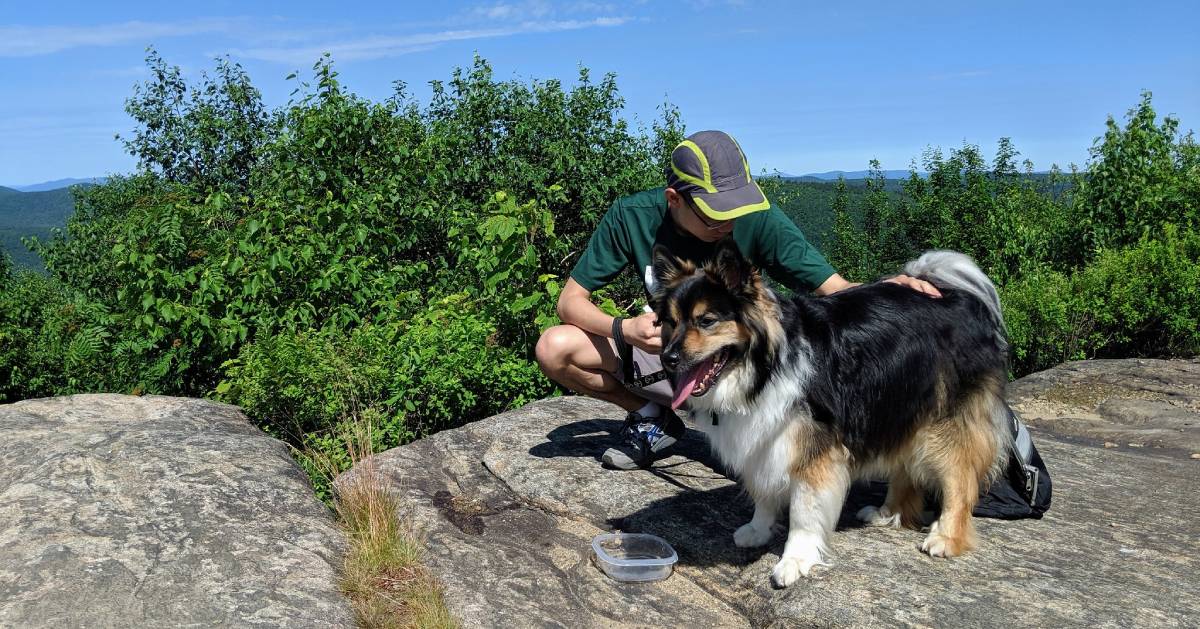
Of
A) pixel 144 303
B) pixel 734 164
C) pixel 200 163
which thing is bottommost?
pixel 144 303

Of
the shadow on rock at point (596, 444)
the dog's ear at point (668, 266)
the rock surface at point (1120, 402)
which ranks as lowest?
the rock surface at point (1120, 402)

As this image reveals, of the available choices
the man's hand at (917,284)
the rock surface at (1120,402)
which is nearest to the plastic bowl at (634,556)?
the man's hand at (917,284)

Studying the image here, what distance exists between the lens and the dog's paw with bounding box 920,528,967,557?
3350mm

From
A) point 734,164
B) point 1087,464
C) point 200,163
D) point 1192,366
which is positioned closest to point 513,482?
point 734,164

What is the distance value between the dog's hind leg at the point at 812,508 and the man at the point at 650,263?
0.84m

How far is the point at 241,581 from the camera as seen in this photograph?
308 centimetres

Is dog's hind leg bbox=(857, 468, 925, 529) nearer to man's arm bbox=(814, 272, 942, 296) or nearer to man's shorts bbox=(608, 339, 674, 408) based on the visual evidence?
man's arm bbox=(814, 272, 942, 296)

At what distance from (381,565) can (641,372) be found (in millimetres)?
1637

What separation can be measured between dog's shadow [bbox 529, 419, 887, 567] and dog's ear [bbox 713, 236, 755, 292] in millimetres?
1165

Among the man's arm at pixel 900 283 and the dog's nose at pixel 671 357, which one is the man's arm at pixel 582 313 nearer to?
the dog's nose at pixel 671 357

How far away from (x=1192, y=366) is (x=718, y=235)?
18.6 ft

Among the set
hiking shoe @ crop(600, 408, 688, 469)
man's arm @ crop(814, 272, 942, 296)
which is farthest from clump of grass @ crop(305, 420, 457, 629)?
man's arm @ crop(814, 272, 942, 296)

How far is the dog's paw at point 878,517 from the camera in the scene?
12.2 feet

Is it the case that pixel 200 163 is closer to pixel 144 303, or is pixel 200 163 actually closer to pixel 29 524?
pixel 144 303
